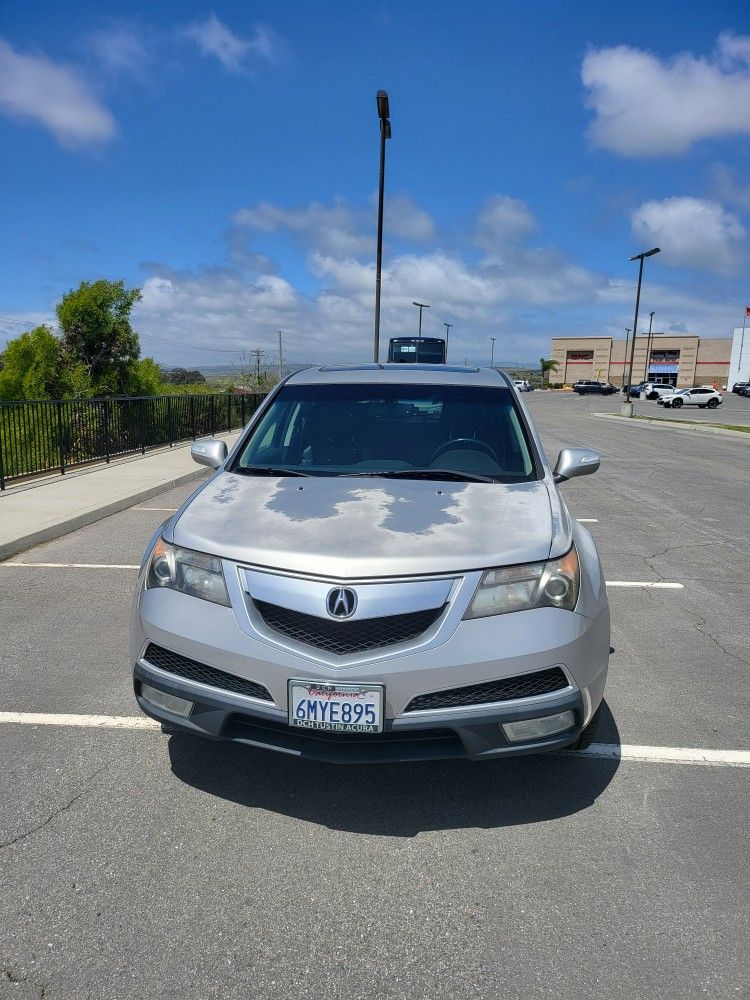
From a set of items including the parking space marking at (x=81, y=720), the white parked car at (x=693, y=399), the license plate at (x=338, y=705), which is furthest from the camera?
the white parked car at (x=693, y=399)

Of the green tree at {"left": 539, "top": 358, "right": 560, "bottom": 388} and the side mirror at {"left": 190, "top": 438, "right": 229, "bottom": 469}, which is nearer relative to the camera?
the side mirror at {"left": 190, "top": 438, "right": 229, "bottom": 469}

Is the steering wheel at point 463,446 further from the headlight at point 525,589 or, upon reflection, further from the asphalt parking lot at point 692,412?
the asphalt parking lot at point 692,412

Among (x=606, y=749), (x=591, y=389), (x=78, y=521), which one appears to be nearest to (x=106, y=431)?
(x=78, y=521)

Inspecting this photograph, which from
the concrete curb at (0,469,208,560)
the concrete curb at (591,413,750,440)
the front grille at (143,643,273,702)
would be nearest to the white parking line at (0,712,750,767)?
the front grille at (143,643,273,702)

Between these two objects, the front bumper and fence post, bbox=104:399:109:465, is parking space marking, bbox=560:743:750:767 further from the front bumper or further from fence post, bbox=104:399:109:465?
fence post, bbox=104:399:109:465

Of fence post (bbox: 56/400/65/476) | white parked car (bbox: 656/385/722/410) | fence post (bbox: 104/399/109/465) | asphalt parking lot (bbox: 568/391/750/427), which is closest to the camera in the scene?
fence post (bbox: 56/400/65/476)

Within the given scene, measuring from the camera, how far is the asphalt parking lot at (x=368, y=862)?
2137 mm

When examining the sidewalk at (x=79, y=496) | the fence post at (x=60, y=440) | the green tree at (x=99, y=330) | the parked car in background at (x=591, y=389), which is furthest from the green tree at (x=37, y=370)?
the parked car in background at (x=591, y=389)

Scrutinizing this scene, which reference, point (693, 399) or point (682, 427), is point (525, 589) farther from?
point (693, 399)

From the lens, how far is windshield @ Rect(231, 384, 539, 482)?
3.89m

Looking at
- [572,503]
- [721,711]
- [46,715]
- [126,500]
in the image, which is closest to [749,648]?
[721,711]

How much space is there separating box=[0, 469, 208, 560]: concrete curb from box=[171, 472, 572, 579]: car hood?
182 inches

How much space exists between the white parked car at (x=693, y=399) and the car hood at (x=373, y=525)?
57.4 metres

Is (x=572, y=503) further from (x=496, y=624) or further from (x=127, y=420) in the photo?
(x=127, y=420)
